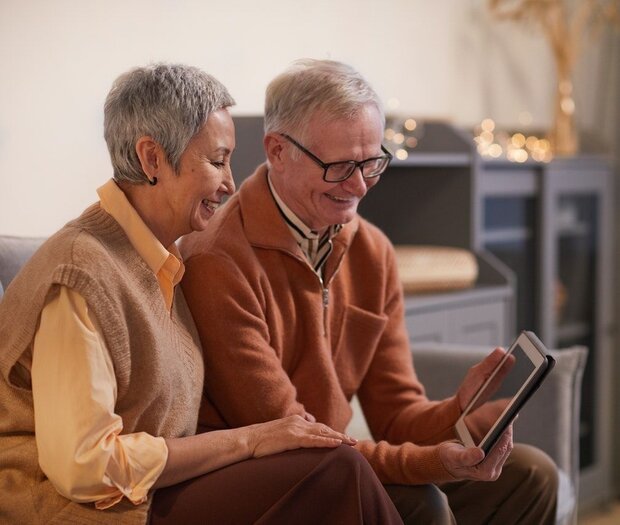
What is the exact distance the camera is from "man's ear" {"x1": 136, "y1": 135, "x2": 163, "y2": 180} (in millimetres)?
1430

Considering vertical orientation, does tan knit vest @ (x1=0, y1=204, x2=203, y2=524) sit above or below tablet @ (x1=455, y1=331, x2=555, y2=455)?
above

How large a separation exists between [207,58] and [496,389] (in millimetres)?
1245

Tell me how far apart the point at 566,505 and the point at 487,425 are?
0.31m

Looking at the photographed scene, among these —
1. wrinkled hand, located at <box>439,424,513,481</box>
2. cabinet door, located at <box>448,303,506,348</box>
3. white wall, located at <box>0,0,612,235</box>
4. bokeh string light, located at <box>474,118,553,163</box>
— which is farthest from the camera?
bokeh string light, located at <box>474,118,553,163</box>

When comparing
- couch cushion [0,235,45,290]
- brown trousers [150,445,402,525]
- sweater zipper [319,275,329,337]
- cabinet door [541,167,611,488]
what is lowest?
cabinet door [541,167,611,488]

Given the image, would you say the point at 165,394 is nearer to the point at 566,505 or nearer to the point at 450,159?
the point at 566,505

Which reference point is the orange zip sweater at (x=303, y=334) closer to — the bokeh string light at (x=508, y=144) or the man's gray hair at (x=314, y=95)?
the man's gray hair at (x=314, y=95)

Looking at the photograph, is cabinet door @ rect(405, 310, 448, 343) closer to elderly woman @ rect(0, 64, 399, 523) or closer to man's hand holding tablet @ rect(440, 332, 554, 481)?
man's hand holding tablet @ rect(440, 332, 554, 481)

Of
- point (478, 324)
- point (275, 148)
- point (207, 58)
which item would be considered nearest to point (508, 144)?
point (478, 324)

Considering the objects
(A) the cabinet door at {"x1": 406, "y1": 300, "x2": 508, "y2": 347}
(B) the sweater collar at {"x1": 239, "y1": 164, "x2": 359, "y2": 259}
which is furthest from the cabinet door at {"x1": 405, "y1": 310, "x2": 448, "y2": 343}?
(B) the sweater collar at {"x1": 239, "y1": 164, "x2": 359, "y2": 259}

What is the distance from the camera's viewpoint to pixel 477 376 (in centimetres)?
181

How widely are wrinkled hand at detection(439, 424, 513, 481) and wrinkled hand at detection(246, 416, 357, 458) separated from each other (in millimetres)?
205

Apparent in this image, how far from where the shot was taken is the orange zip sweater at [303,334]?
162cm

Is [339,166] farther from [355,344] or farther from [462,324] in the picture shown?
[462,324]
